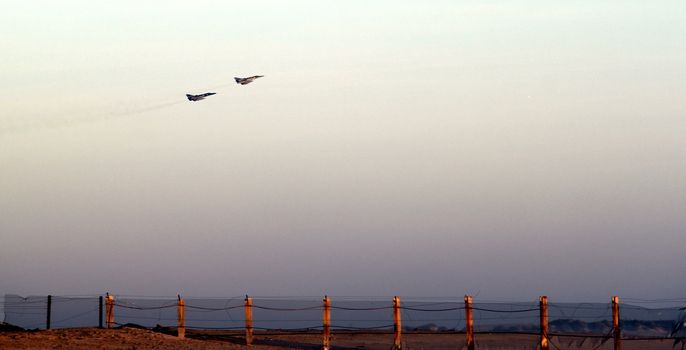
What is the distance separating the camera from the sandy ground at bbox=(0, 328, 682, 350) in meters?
35.7

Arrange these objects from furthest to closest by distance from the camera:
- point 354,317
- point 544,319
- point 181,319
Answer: point 354,317 < point 181,319 < point 544,319

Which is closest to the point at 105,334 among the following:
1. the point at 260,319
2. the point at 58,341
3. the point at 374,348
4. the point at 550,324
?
the point at 58,341

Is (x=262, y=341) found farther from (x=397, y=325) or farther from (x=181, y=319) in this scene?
(x=397, y=325)

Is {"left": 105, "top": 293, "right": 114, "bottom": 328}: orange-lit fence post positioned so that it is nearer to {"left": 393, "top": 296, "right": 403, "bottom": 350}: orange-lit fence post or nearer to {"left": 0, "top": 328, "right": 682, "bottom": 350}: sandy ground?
{"left": 0, "top": 328, "right": 682, "bottom": 350}: sandy ground

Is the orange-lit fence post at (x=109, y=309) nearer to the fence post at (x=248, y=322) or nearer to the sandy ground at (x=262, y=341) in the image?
the sandy ground at (x=262, y=341)

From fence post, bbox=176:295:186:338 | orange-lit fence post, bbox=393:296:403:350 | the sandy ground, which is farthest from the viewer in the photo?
fence post, bbox=176:295:186:338

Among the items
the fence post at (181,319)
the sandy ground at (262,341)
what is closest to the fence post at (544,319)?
the sandy ground at (262,341)

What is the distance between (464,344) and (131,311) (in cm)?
1713

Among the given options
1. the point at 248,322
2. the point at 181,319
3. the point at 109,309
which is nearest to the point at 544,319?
the point at 248,322

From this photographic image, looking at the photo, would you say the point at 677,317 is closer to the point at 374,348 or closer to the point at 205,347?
the point at 374,348

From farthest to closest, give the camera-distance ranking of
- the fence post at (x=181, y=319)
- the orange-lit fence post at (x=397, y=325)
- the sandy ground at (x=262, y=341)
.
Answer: the fence post at (x=181, y=319)
the orange-lit fence post at (x=397, y=325)
the sandy ground at (x=262, y=341)

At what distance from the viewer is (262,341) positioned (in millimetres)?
39781

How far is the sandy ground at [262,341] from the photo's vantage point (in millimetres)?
35656

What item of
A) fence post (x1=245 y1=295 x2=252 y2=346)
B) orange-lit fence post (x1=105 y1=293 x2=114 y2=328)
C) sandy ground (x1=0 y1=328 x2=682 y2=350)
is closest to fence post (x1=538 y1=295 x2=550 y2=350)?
sandy ground (x1=0 y1=328 x2=682 y2=350)
